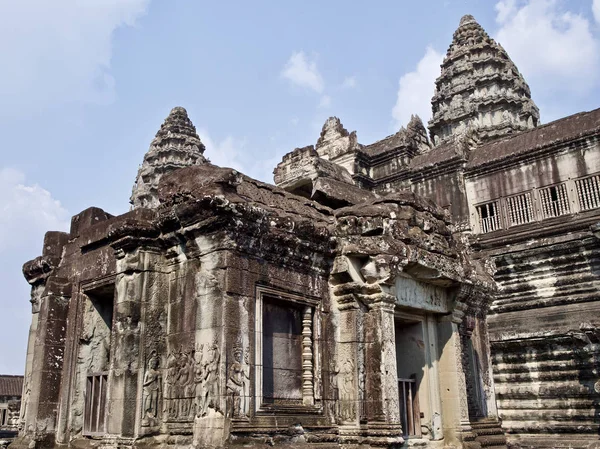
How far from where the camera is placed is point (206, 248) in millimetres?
8906

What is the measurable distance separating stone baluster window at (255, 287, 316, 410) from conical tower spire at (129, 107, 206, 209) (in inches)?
1768

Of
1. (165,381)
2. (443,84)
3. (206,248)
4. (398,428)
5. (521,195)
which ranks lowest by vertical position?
(398,428)

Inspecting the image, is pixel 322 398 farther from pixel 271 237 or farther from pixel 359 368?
pixel 271 237

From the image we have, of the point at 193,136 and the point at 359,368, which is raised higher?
the point at 193,136

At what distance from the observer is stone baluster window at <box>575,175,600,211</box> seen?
22.9 meters

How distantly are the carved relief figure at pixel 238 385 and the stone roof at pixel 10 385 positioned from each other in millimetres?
47266

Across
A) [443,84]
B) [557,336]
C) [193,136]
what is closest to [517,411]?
[557,336]

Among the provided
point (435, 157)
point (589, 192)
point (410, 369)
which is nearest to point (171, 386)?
point (410, 369)

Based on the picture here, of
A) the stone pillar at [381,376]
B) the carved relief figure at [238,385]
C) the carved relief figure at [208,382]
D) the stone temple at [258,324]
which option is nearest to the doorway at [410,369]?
the stone temple at [258,324]

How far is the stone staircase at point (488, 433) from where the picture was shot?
38.4 feet

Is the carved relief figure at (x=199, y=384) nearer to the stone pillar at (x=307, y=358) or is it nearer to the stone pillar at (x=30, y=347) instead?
the stone pillar at (x=307, y=358)

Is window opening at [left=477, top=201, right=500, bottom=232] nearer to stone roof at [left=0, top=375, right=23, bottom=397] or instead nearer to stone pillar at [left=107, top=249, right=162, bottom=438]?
stone pillar at [left=107, top=249, right=162, bottom=438]

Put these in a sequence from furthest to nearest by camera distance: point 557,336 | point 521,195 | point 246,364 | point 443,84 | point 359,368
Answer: point 443,84 → point 521,195 → point 557,336 → point 359,368 → point 246,364

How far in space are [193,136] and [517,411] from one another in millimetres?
41783
